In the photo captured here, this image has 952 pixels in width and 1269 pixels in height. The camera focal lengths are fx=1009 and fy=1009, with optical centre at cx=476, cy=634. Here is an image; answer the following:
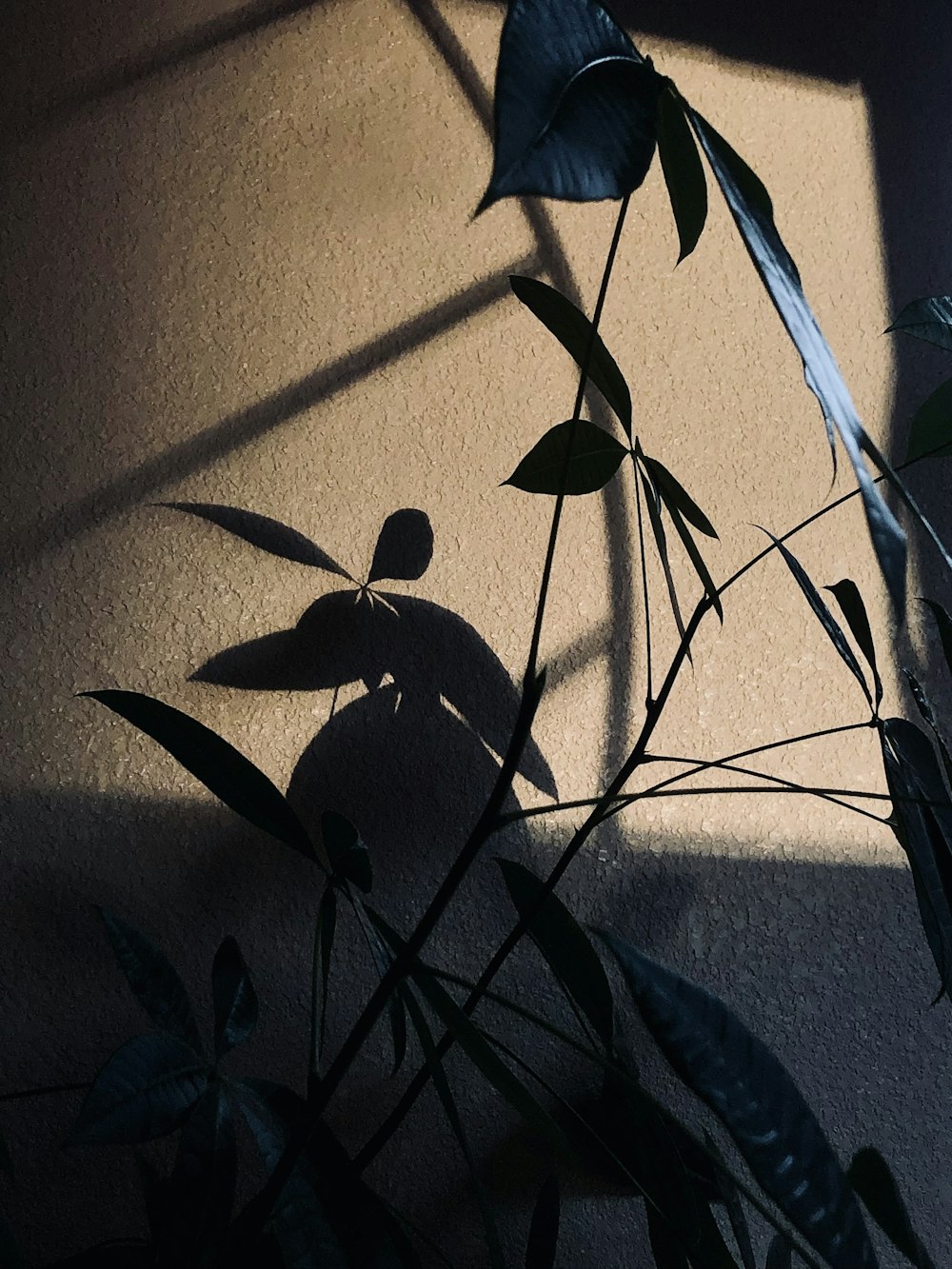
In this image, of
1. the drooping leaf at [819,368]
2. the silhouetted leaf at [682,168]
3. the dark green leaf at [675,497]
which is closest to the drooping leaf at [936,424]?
the dark green leaf at [675,497]

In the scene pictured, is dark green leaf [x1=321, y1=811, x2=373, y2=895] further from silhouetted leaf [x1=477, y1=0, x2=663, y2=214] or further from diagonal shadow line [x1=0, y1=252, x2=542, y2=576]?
silhouetted leaf [x1=477, y1=0, x2=663, y2=214]

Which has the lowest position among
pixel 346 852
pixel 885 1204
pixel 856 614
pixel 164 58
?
pixel 885 1204

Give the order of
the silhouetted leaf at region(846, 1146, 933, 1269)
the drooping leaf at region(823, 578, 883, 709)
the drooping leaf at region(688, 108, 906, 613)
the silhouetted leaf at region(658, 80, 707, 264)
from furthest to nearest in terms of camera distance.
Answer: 1. the drooping leaf at region(823, 578, 883, 709)
2. the silhouetted leaf at region(846, 1146, 933, 1269)
3. the silhouetted leaf at region(658, 80, 707, 264)
4. the drooping leaf at region(688, 108, 906, 613)

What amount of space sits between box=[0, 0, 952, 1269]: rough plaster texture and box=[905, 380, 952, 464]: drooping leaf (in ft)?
1.18

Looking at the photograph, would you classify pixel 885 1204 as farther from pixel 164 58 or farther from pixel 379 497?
pixel 164 58

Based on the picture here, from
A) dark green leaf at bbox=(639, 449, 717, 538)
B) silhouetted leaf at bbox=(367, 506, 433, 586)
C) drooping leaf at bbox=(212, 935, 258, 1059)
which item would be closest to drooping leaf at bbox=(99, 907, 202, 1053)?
drooping leaf at bbox=(212, 935, 258, 1059)

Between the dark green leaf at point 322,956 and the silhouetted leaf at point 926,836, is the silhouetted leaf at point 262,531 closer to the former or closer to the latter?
the dark green leaf at point 322,956

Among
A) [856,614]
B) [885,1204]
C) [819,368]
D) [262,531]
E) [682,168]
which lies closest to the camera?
[819,368]

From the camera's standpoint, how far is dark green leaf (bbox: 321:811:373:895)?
0.85 metres

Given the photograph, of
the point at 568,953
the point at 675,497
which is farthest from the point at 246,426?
the point at 568,953

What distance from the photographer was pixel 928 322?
79 centimetres

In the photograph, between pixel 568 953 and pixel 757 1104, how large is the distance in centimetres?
26

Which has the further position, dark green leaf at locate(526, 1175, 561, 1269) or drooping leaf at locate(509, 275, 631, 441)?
dark green leaf at locate(526, 1175, 561, 1269)

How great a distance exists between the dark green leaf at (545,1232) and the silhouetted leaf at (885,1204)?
1.05 feet
